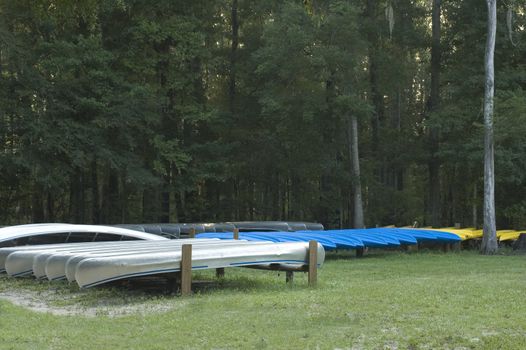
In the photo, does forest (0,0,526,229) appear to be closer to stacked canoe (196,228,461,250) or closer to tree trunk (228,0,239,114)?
tree trunk (228,0,239,114)

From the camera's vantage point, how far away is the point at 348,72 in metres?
24.2

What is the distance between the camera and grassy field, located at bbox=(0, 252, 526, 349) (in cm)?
558

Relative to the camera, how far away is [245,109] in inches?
1086

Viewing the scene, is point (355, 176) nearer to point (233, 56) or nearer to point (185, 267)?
point (233, 56)

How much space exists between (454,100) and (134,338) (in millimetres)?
21581

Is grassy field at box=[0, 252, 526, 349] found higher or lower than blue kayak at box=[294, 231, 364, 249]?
lower

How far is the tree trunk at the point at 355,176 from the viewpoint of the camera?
986 inches

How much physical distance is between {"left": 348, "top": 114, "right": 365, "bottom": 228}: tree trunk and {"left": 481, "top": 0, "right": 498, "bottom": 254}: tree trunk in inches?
252

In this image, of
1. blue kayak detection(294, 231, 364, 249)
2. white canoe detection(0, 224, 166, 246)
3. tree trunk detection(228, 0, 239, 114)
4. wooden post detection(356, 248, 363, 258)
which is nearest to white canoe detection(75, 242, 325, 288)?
white canoe detection(0, 224, 166, 246)

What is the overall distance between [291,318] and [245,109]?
21.5m

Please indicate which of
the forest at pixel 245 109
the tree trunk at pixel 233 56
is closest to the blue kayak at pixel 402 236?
the forest at pixel 245 109

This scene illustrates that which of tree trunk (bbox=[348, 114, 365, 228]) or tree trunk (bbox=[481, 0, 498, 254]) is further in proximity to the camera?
tree trunk (bbox=[348, 114, 365, 228])

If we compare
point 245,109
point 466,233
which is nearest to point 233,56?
point 245,109

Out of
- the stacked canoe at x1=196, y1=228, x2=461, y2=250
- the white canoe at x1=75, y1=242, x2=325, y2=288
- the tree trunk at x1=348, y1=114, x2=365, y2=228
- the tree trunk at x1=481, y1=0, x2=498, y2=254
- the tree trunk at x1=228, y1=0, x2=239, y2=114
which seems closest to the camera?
the white canoe at x1=75, y1=242, x2=325, y2=288
